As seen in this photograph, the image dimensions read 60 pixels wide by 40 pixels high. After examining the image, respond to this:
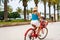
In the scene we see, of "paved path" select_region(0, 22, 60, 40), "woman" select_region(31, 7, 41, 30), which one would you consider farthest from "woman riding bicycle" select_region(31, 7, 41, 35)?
"paved path" select_region(0, 22, 60, 40)

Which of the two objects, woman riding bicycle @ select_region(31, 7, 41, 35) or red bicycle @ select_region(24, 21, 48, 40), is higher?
woman riding bicycle @ select_region(31, 7, 41, 35)

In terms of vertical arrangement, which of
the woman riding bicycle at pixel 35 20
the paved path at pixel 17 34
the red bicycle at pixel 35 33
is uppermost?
the woman riding bicycle at pixel 35 20

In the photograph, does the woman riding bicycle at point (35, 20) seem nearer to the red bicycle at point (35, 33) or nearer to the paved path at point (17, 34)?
the red bicycle at point (35, 33)

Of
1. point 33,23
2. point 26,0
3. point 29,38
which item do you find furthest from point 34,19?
point 26,0

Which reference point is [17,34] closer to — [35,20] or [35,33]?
[35,33]

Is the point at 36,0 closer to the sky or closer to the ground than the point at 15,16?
closer to the sky

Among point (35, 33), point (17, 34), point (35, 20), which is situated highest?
point (35, 20)

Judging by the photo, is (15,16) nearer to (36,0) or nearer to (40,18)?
(36,0)

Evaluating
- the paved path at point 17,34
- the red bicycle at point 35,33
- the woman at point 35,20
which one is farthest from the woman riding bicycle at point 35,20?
the paved path at point 17,34

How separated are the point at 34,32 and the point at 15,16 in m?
57.1

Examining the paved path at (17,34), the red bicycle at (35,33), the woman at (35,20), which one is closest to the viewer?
the red bicycle at (35,33)

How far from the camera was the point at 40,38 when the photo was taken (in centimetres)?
1196

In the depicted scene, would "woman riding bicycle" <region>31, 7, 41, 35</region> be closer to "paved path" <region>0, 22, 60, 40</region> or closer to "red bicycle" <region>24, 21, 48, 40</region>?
"red bicycle" <region>24, 21, 48, 40</region>

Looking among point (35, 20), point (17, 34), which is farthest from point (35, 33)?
point (17, 34)
